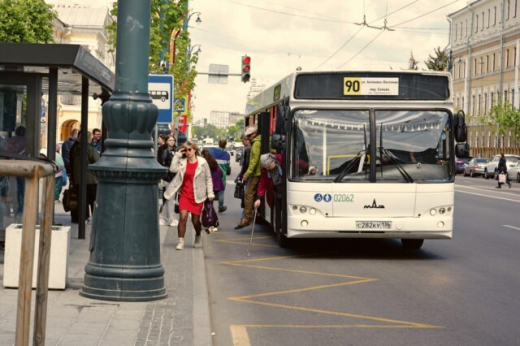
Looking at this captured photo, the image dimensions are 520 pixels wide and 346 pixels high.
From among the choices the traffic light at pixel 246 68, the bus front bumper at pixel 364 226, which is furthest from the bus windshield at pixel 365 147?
the traffic light at pixel 246 68

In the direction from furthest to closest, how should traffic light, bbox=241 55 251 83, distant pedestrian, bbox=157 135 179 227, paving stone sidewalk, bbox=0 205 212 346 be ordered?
traffic light, bbox=241 55 251 83
distant pedestrian, bbox=157 135 179 227
paving stone sidewalk, bbox=0 205 212 346

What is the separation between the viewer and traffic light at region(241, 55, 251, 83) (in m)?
40.8

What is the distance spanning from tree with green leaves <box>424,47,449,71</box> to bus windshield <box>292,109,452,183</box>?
9638 cm

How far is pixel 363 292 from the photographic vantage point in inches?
466

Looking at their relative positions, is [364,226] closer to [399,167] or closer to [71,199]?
[399,167]

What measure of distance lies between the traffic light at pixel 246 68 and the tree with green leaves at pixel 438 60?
71428 millimetres

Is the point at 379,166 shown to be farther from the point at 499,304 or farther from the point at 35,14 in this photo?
the point at 35,14

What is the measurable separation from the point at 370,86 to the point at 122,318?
25.6ft

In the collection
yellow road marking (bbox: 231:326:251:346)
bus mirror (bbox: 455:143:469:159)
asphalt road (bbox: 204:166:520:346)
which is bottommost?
yellow road marking (bbox: 231:326:251:346)

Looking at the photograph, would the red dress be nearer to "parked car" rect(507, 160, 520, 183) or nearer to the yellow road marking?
the yellow road marking

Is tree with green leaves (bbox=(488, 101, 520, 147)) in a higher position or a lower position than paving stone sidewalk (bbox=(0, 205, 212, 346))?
higher

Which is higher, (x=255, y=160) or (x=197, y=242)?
(x=255, y=160)

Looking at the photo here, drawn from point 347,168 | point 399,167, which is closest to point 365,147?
point 347,168

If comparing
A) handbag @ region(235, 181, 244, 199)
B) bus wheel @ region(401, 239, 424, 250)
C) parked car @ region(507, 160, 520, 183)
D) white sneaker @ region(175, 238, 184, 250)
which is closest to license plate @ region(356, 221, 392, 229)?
bus wheel @ region(401, 239, 424, 250)
